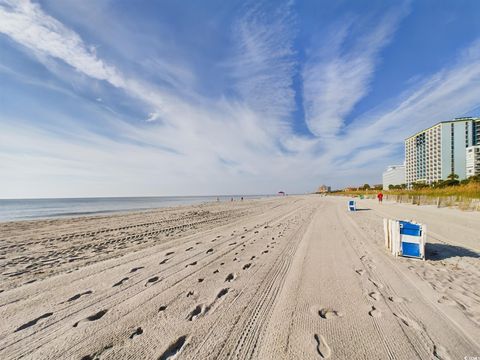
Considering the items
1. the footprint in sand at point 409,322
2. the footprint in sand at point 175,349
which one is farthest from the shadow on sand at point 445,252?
the footprint in sand at point 175,349

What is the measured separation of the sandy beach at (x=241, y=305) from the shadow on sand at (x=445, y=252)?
0.03 m

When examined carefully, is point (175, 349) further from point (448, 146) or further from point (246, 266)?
point (448, 146)

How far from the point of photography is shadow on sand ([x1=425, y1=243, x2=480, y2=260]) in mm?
5579

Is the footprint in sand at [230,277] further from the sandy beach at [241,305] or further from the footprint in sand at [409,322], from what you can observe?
the footprint in sand at [409,322]

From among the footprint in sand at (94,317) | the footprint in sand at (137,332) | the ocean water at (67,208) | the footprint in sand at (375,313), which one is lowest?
the ocean water at (67,208)

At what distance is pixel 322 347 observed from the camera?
2.20 metres

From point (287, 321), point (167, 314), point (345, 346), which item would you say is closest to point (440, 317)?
point (345, 346)

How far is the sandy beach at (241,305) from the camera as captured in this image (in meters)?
2.23

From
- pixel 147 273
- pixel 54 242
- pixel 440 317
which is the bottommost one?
pixel 54 242

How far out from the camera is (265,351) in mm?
2160

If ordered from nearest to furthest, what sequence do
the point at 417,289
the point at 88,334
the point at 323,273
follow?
the point at 88,334, the point at 417,289, the point at 323,273

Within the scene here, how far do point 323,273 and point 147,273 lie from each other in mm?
3821

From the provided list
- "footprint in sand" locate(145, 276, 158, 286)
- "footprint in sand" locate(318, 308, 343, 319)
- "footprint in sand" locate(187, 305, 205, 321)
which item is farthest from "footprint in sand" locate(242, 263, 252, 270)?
"footprint in sand" locate(318, 308, 343, 319)

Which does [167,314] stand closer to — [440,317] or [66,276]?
[66,276]
